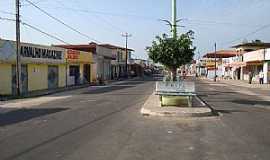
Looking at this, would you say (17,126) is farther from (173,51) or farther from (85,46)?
(85,46)

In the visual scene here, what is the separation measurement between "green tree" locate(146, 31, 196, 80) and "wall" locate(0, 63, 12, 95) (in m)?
15.7

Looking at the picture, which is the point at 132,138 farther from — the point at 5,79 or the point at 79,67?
the point at 79,67

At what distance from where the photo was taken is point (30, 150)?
10.1 metres

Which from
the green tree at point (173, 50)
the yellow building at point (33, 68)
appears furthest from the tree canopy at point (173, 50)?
the yellow building at point (33, 68)

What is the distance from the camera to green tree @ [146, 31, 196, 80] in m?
23.4

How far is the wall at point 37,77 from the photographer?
134 ft

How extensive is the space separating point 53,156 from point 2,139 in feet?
9.80

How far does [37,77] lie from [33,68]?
48.3 inches

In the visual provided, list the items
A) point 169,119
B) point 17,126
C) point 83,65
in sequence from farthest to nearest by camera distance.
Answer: point 83,65, point 169,119, point 17,126

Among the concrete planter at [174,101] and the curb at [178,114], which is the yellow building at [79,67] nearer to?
the concrete planter at [174,101]

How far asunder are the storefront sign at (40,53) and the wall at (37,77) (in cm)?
96

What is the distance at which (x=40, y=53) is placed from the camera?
4344 centimetres

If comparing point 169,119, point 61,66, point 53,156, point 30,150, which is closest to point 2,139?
point 30,150

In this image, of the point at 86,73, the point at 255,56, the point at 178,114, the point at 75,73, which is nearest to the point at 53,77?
the point at 75,73
